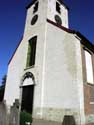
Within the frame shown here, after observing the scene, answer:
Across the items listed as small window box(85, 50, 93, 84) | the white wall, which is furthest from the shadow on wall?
small window box(85, 50, 93, 84)

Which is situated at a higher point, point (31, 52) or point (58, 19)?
point (58, 19)

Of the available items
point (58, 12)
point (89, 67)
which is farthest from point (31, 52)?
point (58, 12)

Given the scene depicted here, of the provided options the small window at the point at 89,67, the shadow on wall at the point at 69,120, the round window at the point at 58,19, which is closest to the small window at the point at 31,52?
the round window at the point at 58,19

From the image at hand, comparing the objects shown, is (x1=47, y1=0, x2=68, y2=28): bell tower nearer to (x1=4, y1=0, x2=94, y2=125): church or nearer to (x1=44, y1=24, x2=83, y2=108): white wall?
(x1=4, y1=0, x2=94, y2=125): church

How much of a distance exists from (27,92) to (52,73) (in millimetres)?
3401

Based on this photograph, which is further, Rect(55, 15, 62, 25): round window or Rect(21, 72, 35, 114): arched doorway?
Rect(55, 15, 62, 25): round window

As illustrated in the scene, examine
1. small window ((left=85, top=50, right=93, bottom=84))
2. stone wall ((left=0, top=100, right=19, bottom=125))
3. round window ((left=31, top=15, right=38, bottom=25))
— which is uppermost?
round window ((left=31, top=15, right=38, bottom=25))

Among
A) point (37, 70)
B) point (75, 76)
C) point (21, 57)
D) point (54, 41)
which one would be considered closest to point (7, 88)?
point (21, 57)

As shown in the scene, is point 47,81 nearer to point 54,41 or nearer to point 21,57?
point 54,41

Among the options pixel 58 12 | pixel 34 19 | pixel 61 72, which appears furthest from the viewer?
pixel 58 12

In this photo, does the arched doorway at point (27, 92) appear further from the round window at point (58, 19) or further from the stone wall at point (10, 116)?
the round window at point (58, 19)

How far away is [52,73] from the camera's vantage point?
13.1 m

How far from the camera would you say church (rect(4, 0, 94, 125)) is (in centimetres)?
1144

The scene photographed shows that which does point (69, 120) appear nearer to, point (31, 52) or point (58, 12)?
point (31, 52)
